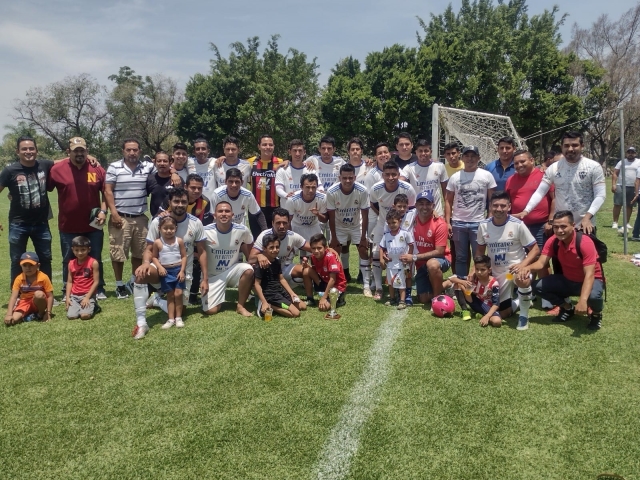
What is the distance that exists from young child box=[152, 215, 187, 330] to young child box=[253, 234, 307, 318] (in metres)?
0.90

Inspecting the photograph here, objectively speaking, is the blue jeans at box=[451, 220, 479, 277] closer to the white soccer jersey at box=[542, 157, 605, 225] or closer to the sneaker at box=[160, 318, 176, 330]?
the white soccer jersey at box=[542, 157, 605, 225]

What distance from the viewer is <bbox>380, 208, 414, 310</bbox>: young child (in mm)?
5883

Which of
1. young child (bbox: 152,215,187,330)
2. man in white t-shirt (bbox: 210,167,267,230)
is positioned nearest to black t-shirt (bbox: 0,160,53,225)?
young child (bbox: 152,215,187,330)

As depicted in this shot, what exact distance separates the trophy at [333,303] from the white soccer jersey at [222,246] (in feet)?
4.42

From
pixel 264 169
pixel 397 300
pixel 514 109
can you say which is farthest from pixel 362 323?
pixel 514 109

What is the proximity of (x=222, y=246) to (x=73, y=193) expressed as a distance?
2.15 m

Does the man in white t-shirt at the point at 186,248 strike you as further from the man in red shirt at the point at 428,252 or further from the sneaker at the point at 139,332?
the man in red shirt at the point at 428,252

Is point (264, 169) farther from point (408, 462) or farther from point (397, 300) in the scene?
point (408, 462)

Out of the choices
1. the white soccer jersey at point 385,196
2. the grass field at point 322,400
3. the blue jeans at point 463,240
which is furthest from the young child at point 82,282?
the blue jeans at point 463,240

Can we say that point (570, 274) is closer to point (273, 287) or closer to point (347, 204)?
point (347, 204)

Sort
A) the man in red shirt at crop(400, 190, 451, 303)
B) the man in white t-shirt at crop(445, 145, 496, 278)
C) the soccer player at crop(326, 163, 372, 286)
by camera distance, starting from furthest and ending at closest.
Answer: the soccer player at crop(326, 163, 372, 286)
the man in white t-shirt at crop(445, 145, 496, 278)
the man in red shirt at crop(400, 190, 451, 303)

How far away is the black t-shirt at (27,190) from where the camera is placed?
5867 mm

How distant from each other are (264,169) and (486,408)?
→ 4977mm

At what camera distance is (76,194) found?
20.3 ft
